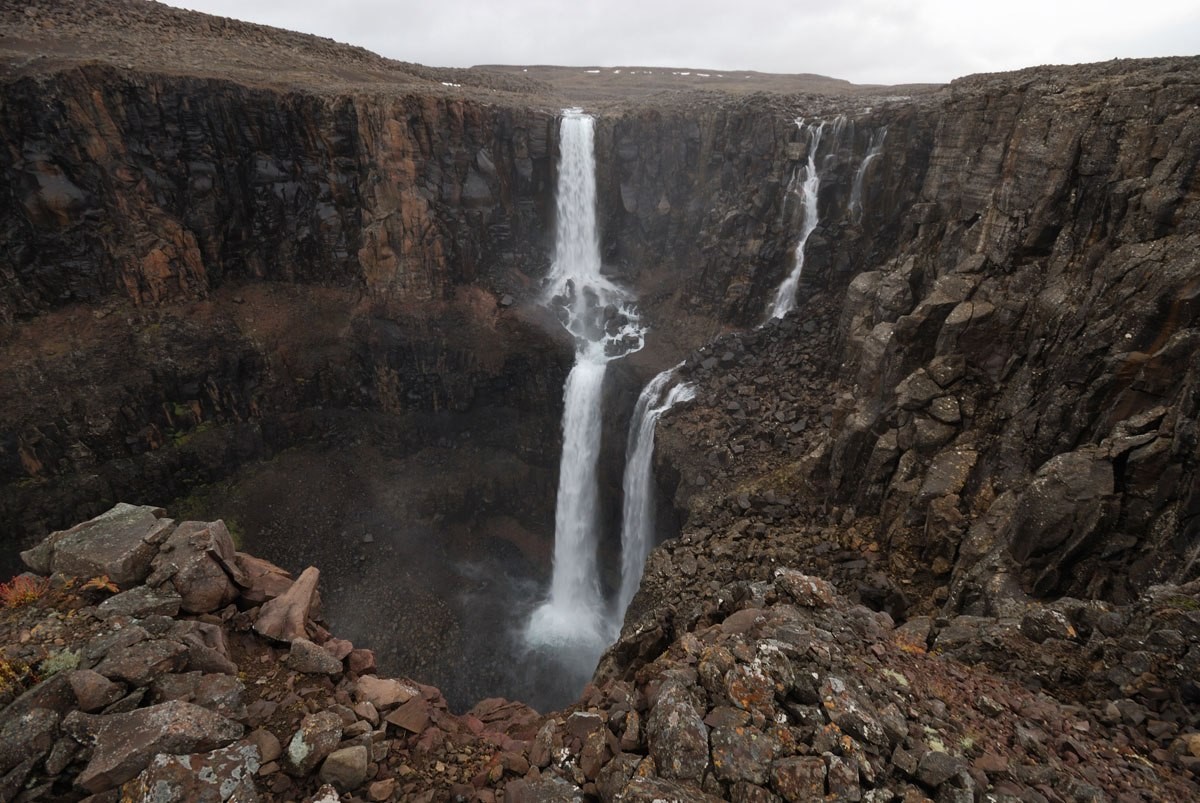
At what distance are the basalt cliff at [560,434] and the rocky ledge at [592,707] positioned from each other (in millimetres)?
48

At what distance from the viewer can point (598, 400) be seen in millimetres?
31281

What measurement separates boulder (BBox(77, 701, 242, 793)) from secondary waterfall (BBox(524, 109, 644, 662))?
20.8 metres

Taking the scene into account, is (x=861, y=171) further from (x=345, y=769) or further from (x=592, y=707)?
Result: (x=345, y=769)

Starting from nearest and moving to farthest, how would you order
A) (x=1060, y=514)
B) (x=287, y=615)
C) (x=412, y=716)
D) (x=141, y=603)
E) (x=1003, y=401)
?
(x=141, y=603)
(x=412, y=716)
(x=287, y=615)
(x=1060, y=514)
(x=1003, y=401)

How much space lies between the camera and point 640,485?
90.1 feet

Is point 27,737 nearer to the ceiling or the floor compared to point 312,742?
nearer to the ceiling

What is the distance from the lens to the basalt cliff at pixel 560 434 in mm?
6559

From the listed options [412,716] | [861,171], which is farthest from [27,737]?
[861,171]

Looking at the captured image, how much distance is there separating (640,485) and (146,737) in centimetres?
2266

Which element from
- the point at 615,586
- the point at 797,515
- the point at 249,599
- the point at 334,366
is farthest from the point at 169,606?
the point at 334,366

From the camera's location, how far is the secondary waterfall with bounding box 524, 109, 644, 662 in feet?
90.5

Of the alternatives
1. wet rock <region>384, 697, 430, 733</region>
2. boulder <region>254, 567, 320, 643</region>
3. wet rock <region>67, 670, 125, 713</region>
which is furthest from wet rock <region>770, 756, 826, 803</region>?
wet rock <region>67, 670, 125, 713</region>

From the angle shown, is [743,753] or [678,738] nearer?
[743,753]

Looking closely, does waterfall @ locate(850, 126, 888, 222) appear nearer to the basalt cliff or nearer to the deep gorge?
the deep gorge
